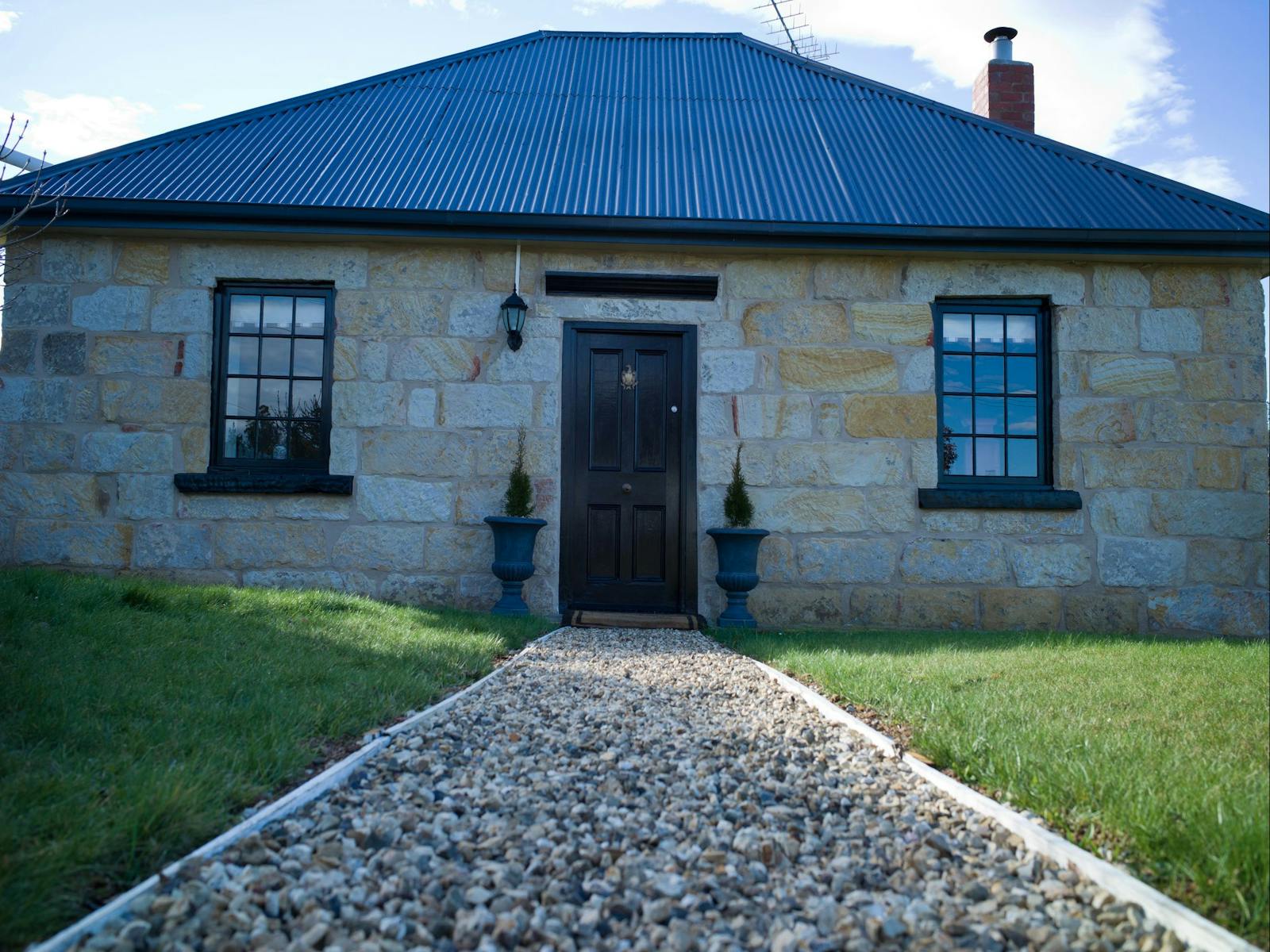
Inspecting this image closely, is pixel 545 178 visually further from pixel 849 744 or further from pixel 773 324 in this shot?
pixel 849 744

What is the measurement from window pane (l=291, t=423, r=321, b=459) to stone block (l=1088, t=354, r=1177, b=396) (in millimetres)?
5648

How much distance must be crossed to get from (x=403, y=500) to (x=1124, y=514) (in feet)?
16.9

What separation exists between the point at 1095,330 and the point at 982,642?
2.76 metres

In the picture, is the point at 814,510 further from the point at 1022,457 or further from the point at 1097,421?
the point at 1097,421

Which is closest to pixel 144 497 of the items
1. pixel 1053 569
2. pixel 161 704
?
pixel 161 704

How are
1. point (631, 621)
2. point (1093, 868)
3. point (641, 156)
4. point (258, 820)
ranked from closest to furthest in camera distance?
point (1093, 868) → point (258, 820) → point (631, 621) → point (641, 156)

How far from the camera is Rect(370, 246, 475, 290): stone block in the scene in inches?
259

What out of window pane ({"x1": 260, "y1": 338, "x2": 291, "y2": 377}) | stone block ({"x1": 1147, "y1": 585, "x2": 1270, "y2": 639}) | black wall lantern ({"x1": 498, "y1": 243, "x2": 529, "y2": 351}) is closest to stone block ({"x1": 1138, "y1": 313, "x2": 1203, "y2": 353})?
stone block ({"x1": 1147, "y1": 585, "x2": 1270, "y2": 639})

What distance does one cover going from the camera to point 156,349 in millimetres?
6477

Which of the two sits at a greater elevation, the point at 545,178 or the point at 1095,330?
the point at 545,178

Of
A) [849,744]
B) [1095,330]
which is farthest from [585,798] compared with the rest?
[1095,330]

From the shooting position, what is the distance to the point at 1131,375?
651 centimetres

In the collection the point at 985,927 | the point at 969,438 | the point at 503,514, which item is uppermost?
the point at 969,438

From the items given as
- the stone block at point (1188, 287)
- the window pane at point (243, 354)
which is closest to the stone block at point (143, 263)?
the window pane at point (243, 354)
